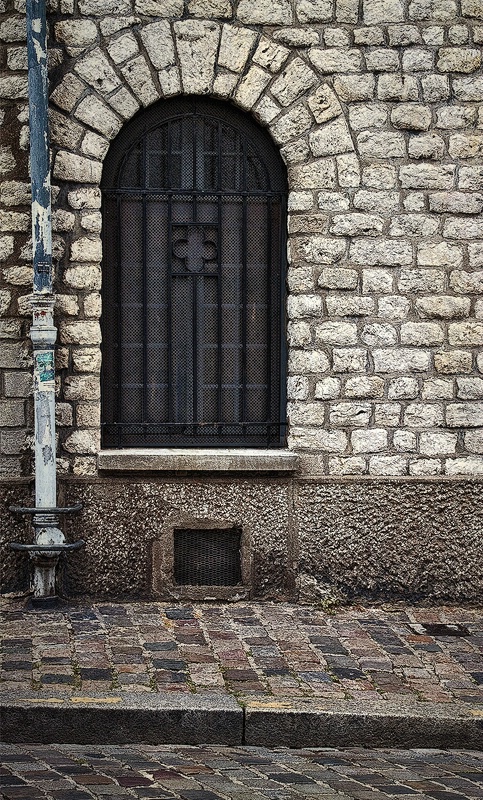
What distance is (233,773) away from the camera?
4879 millimetres

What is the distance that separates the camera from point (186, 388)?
7.51 meters

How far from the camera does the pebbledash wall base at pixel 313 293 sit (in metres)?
7.18

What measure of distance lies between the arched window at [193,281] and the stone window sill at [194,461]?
0.24 metres

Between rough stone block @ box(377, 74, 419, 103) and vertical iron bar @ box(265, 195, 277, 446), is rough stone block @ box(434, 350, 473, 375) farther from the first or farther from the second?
rough stone block @ box(377, 74, 419, 103)

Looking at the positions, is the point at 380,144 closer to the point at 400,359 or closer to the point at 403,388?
the point at 400,359

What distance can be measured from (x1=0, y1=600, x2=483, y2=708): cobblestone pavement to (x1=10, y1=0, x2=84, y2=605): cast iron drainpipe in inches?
14.2

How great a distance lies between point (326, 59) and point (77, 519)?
10.7 feet

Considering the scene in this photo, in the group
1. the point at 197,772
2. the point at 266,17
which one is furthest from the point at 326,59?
the point at 197,772

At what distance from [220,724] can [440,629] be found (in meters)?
2.04

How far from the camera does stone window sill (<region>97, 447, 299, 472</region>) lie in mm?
7215

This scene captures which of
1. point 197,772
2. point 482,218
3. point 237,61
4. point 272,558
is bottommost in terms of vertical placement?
point 197,772

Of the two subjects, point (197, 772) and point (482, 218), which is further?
point (482, 218)

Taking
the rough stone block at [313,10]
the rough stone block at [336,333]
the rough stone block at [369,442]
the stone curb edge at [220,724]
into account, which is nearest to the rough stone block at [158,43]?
the rough stone block at [313,10]

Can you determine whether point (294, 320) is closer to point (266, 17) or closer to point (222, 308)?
point (222, 308)
